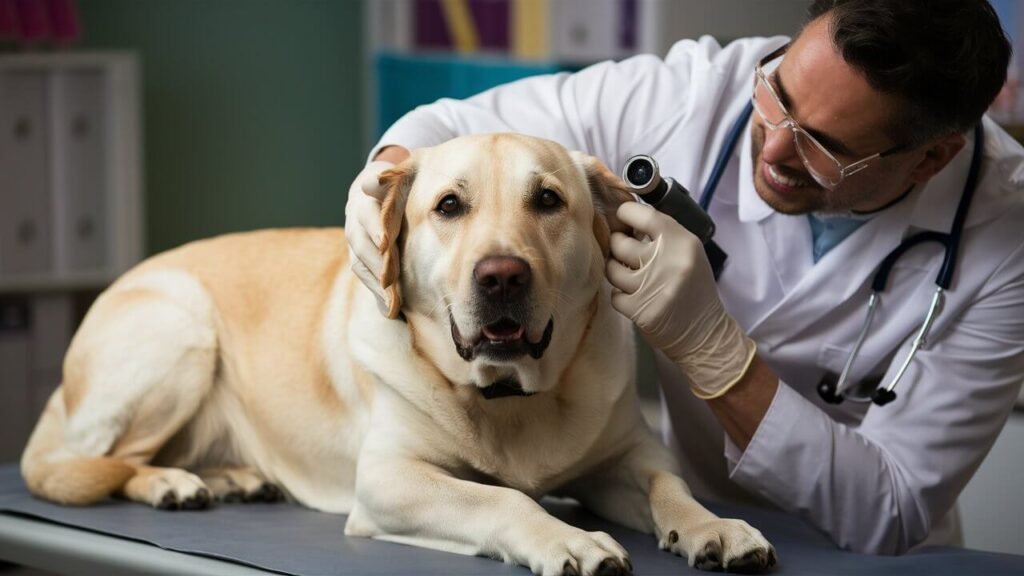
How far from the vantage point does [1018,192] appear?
69.6 inches

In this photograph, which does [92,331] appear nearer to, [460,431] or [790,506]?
[460,431]

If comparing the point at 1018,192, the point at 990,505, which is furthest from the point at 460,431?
the point at 990,505

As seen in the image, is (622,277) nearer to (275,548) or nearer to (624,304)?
(624,304)

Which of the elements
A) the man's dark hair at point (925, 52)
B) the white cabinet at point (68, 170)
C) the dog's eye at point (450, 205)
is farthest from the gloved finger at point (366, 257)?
the white cabinet at point (68, 170)

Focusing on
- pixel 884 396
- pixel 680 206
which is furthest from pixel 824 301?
pixel 680 206

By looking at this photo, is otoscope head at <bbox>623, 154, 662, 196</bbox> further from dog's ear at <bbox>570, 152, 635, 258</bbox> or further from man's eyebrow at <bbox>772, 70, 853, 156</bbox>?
man's eyebrow at <bbox>772, 70, 853, 156</bbox>

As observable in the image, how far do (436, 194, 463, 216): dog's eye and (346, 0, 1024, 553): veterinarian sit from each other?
119 millimetres

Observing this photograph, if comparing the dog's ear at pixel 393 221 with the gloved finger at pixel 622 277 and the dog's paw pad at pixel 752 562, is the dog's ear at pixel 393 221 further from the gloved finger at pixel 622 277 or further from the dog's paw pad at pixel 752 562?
the dog's paw pad at pixel 752 562

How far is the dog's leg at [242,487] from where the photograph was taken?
1.93 m

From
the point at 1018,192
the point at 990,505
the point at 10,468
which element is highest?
the point at 1018,192

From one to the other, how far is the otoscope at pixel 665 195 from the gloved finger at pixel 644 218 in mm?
17

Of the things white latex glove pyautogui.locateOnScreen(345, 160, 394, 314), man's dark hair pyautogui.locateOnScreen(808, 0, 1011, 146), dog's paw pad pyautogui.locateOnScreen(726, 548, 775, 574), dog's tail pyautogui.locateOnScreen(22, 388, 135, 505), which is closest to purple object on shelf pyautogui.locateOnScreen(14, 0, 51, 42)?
dog's tail pyautogui.locateOnScreen(22, 388, 135, 505)

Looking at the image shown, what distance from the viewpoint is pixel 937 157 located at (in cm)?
175

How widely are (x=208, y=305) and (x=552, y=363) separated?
68 centimetres
